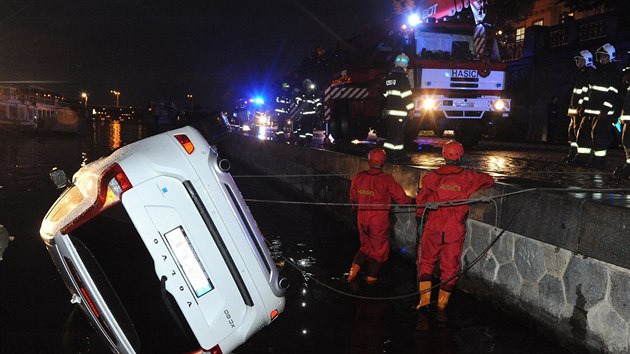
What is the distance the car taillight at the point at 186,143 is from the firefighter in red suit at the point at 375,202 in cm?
301

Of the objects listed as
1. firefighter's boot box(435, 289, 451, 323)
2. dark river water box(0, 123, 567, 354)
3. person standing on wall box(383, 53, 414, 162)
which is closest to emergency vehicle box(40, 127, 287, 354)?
dark river water box(0, 123, 567, 354)

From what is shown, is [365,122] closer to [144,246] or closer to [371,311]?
[371,311]

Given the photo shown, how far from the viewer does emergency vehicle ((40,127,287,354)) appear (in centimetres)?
250

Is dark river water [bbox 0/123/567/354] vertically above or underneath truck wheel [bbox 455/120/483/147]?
underneath

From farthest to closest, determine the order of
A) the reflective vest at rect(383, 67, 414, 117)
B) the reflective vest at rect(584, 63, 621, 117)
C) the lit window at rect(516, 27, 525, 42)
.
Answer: the lit window at rect(516, 27, 525, 42)
the reflective vest at rect(383, 67, 414, 117)
the reflective vest at rect(584, 63, 621, 117)

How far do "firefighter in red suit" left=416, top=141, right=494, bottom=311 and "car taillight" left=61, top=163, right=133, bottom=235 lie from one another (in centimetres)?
291

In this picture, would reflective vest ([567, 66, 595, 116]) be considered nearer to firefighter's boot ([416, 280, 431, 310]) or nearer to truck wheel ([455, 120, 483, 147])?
firefighter's boot ([416, 280, 431, 310])

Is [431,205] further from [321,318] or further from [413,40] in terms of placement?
[413,40]

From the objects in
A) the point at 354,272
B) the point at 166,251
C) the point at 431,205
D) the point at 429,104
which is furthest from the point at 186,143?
the point at 429,104

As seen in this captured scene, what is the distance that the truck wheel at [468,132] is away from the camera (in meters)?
13.2

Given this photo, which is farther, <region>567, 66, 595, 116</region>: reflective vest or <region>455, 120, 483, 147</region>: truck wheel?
<region>455, 120, 483, 147</region>: truck wheel

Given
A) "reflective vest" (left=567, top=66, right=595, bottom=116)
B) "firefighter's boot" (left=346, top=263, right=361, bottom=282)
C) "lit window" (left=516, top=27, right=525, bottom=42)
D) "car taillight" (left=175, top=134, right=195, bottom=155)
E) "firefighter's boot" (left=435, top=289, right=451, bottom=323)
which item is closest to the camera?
"car taillight" (left=175, top=134, right=195, bottom=155)

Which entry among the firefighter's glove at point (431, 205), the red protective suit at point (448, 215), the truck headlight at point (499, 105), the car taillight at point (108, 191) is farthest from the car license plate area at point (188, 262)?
the truck headlight at point (499, 105)

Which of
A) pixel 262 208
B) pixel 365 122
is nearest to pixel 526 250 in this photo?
pixel 262 208
